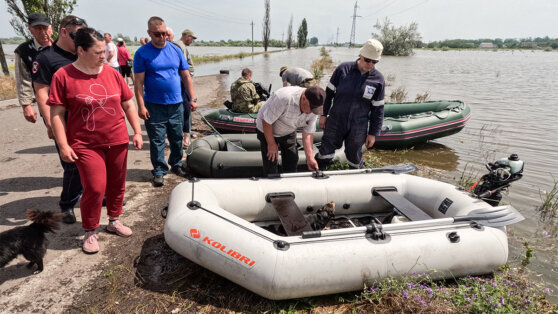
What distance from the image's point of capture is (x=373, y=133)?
363 cm

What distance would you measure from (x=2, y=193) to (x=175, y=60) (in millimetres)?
2396

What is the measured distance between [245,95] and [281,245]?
413cm

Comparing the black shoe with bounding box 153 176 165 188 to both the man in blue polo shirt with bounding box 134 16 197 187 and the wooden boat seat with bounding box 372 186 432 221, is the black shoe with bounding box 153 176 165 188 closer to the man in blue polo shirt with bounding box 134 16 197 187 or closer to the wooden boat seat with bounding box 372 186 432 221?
the man in blue polo shirt with bounding box 134 16 197 187

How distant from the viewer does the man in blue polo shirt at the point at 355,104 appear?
3.31 metres

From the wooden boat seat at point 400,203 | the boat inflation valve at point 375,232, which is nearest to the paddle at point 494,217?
the wooden boat seat at point 400,203

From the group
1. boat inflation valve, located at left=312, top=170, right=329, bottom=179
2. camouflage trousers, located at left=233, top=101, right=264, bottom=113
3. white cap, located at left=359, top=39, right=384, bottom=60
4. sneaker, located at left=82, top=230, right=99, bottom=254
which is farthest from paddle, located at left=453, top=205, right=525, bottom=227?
camouflage trousers, located at left=233, top=101, right=264, bottom=113

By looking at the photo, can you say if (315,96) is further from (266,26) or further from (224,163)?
(266,26)

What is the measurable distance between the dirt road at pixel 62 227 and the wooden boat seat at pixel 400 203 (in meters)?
2.26

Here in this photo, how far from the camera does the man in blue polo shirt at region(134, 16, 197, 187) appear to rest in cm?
327

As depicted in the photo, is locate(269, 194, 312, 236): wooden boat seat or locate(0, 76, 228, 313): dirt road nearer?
locate(0, 76, 228, 313): dirt road

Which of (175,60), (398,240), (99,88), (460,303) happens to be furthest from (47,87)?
(460,303)

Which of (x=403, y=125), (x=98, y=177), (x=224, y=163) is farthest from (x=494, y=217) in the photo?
(x=403, y=125)

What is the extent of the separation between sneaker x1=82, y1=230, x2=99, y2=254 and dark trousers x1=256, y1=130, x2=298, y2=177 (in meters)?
1.63

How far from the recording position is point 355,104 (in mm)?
3416
